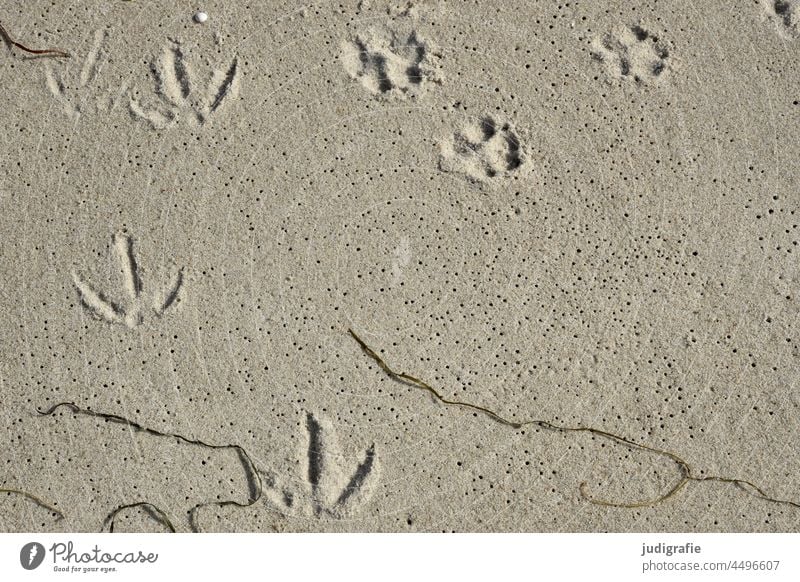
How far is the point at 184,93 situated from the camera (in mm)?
2240

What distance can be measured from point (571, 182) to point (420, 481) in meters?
1.09

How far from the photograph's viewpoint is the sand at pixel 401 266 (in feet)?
7.05

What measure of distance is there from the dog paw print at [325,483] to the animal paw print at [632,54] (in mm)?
1472

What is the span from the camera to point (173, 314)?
2189 mm

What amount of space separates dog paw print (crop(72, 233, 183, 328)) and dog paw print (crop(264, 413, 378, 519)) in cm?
63

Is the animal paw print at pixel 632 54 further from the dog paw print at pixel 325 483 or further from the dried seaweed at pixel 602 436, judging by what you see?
the dog paw print at pixel 325 483

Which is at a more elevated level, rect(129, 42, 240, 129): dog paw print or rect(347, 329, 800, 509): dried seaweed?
rect(129, 42, 240, 129): dog paw print

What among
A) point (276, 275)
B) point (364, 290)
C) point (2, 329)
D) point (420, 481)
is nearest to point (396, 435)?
point (420, 481)

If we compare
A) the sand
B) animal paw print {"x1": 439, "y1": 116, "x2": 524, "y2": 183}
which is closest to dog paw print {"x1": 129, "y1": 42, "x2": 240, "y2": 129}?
the sand
